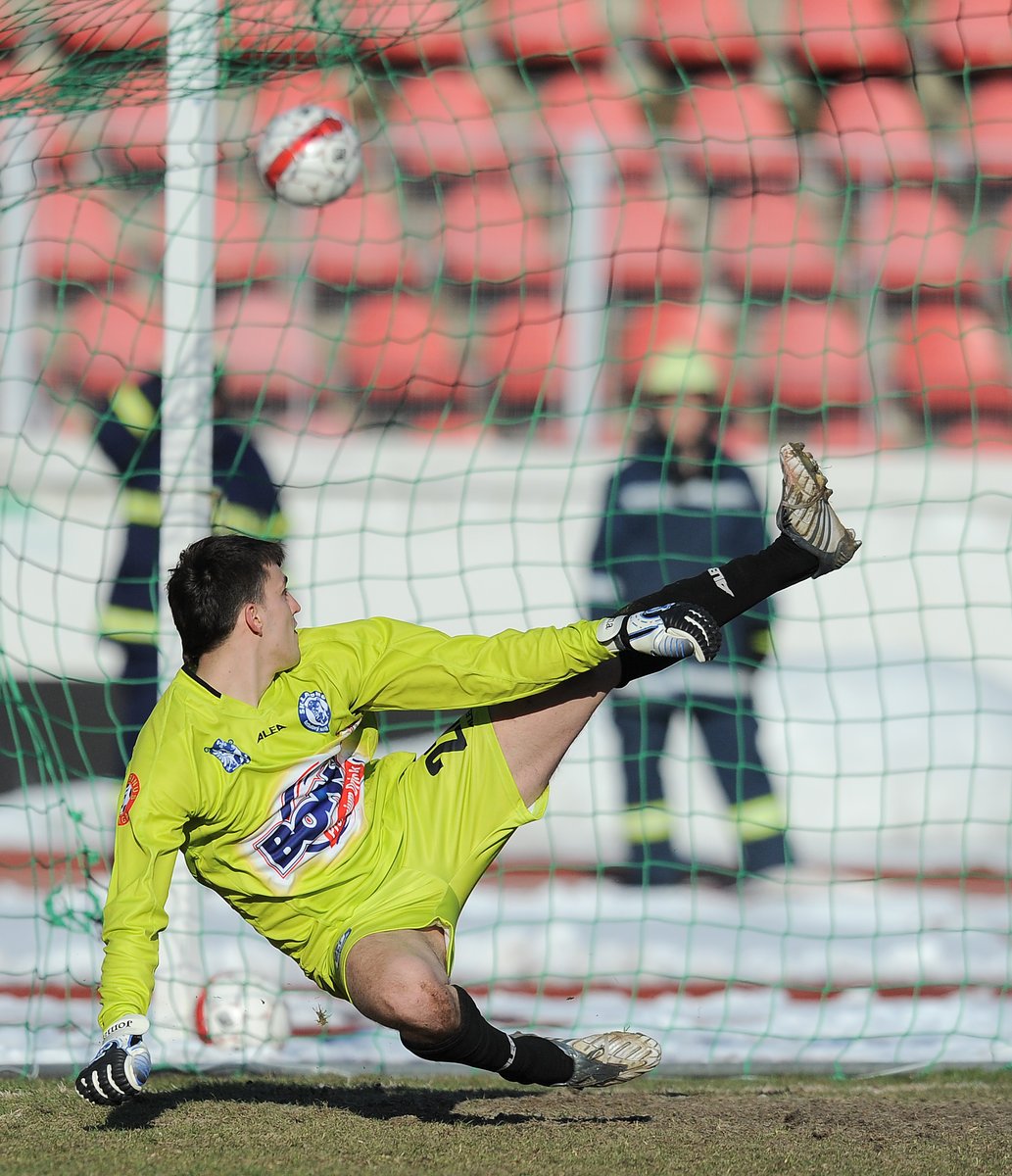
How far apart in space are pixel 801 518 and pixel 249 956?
8.39 ft

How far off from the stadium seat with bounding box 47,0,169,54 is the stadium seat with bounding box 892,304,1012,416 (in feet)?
10.6

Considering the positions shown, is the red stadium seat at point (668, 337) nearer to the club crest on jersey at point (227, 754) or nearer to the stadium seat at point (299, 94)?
the stadium seat at point (299, 94)

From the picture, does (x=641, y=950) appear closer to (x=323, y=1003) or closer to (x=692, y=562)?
(x=323, y=1003)

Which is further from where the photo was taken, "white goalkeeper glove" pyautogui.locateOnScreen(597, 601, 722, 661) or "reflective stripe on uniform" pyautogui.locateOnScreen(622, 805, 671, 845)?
"reflective stripe on uniform" pyautogui.locateOnScreen(622, 805, 671, 845)

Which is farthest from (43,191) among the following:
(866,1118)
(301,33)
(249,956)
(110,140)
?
(866,1118)

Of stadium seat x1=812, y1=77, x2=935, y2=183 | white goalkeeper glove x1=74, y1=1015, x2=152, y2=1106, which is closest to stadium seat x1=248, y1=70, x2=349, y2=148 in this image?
stadium seat x1=812, y1=77, x2=935, y2=183

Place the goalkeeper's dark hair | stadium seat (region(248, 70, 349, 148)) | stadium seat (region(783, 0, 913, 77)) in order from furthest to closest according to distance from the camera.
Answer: stadium seat (region(783, 0, 913, 77)) < stadium seat (region(248, 70, 349, 148)) < the goalkeeper's dark hair

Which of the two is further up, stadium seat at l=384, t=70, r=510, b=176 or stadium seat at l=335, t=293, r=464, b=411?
stadium seat at l=384, t=70, r=510, b=176

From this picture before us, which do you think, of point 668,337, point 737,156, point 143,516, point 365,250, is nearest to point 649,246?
point 668,337

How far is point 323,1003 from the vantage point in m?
4.38

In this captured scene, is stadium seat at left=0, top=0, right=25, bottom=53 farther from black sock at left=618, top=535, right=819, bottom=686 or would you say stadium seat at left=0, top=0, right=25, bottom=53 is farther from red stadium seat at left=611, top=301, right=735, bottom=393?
black sock at left=618, top=535, right=819, bottom=686

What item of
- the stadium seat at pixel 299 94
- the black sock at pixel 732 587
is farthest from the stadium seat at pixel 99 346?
the black sock at pixel 732 587

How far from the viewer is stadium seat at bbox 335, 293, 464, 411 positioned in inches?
254

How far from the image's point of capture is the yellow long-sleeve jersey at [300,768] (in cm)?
285
